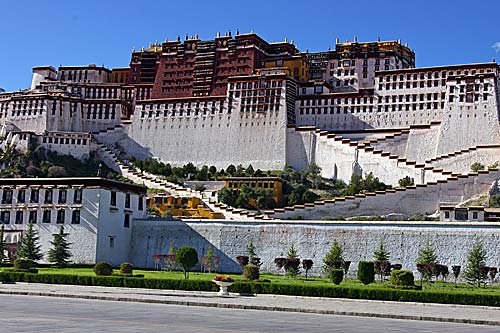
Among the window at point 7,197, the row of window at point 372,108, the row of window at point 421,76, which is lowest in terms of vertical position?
the window at point 7,197

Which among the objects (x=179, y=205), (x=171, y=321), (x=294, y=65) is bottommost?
(x=171, y=321)

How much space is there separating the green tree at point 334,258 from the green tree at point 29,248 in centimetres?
1731

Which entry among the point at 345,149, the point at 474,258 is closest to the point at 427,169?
the point at 345,149

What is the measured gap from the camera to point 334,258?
1721 inches

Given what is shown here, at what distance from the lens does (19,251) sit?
48.5 meters

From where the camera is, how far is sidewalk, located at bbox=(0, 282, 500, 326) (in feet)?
78.5

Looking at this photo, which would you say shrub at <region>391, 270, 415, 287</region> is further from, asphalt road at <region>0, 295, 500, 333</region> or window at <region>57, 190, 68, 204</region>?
window at <region>57, 190, 68, 204</region>

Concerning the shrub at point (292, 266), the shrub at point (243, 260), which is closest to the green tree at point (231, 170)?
the shrub at point (243, 260)

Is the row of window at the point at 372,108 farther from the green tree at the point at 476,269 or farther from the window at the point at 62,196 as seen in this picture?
the green tree at the point at 476,269

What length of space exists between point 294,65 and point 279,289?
2737 inches

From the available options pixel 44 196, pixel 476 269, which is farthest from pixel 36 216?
pixel 476 269

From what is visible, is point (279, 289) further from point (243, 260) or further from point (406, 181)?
point (406, 181)

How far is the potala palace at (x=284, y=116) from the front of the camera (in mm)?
74812

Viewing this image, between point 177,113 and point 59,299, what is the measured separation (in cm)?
6990
